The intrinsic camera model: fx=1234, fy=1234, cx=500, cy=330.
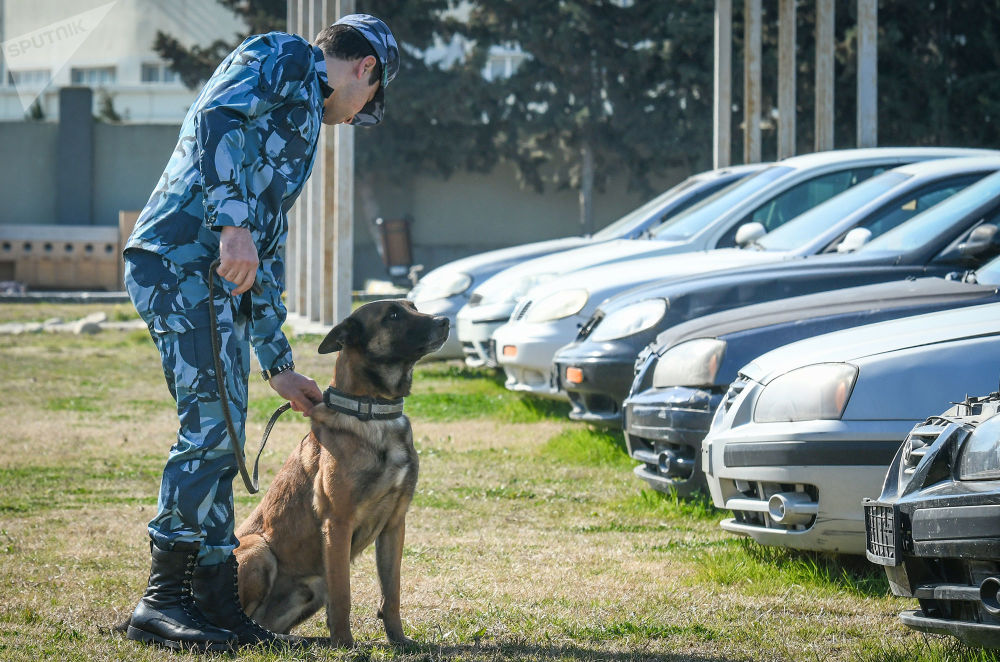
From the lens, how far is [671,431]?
542cm

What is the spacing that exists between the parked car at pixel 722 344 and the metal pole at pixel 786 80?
30.2 ft

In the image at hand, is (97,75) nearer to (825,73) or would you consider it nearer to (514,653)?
(825,73)

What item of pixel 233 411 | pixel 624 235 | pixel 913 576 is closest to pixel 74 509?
pixel 233 411

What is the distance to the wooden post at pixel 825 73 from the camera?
46.5 ft

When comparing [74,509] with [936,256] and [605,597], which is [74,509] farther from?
[936,256]

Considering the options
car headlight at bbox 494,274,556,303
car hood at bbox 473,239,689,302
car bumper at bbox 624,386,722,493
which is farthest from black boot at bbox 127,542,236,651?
car headlight at bbox 494,274,556,303

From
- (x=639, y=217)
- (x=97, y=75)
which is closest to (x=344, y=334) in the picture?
(x=639, y=217)

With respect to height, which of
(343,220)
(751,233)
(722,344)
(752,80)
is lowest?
(722,344)

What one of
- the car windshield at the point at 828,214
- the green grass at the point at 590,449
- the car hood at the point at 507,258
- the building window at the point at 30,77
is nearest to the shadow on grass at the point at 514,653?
the green grass at the point at 590,449

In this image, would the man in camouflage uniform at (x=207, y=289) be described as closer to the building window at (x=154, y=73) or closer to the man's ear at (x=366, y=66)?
the man's ear at (x=366, y=66)

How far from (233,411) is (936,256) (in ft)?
12.9

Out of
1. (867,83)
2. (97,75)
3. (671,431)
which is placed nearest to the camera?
(671,431)

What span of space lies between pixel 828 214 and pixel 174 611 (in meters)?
5.02

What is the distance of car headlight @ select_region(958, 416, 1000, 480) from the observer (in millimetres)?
2947
